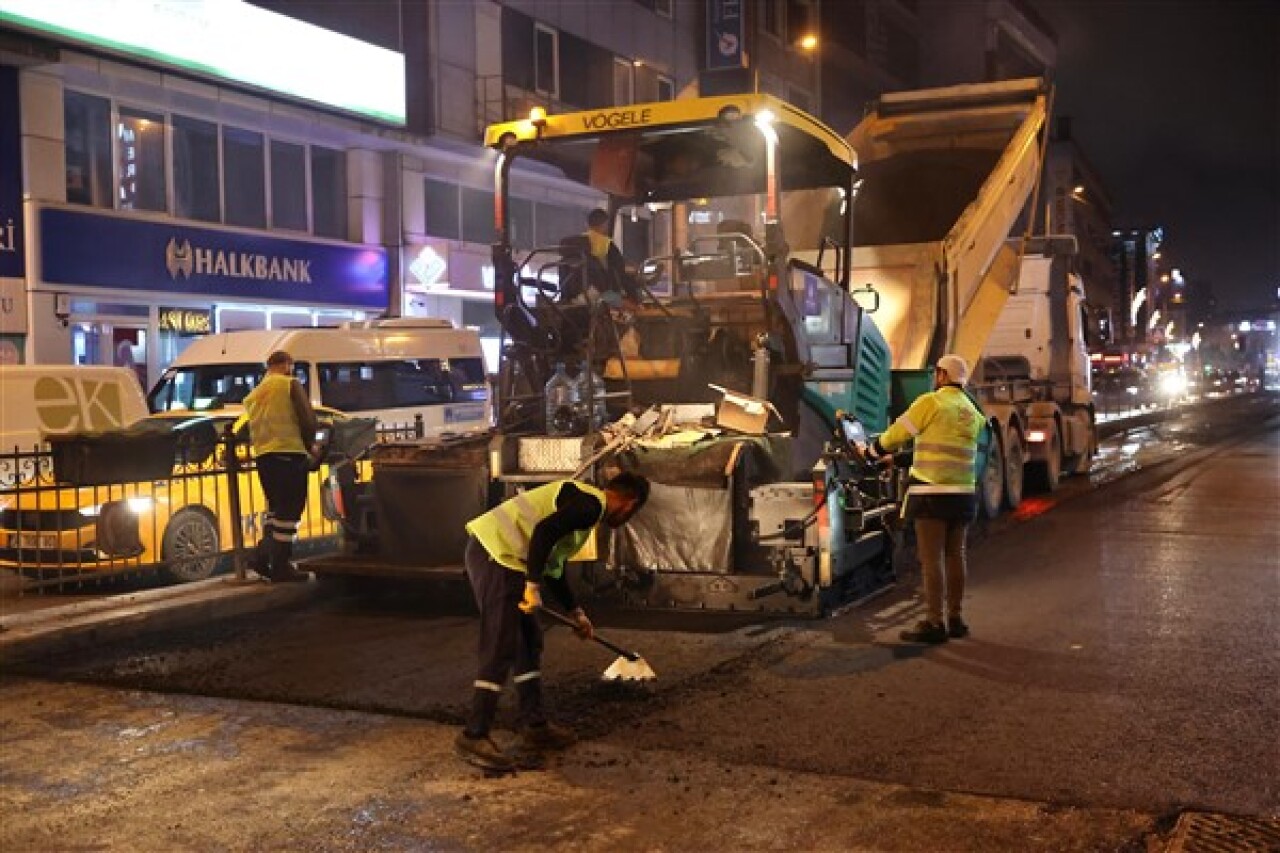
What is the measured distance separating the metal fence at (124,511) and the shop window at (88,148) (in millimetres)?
8669

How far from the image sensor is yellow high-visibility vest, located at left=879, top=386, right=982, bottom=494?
7.82 meters

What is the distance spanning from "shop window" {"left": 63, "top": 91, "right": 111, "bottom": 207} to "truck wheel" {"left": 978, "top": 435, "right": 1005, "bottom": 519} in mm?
12760

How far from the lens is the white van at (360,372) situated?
13172mm

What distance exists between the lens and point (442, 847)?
4.50 meters

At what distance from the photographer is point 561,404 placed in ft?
27.9

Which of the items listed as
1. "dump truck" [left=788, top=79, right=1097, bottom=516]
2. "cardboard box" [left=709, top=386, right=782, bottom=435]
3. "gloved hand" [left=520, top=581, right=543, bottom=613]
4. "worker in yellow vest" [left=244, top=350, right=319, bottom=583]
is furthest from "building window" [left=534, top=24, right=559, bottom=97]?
"gloved hand" [left=520, top=581, right=543, bottom=613]

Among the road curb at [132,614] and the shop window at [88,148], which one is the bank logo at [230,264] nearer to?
the shop window at [88,148]

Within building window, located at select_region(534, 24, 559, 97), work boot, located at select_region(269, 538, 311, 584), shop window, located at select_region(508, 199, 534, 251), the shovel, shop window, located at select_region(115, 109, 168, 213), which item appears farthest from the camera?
shop window, located at select_region(508, 199, 534, 251)

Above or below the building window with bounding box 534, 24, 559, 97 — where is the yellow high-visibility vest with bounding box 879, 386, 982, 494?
below

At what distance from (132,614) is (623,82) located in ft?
70.6

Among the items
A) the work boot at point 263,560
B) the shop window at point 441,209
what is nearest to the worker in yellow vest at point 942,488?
the work boot at point 263,560

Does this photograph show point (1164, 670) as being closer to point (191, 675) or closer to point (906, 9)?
point (191, 675)

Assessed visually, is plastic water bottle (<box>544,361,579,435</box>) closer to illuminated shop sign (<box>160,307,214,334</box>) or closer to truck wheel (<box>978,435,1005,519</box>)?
truck wheel (<box>978,435,1005,519</box>)

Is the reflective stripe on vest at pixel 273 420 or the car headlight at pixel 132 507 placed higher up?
the reflective stripe on vest at pixel 273 420
